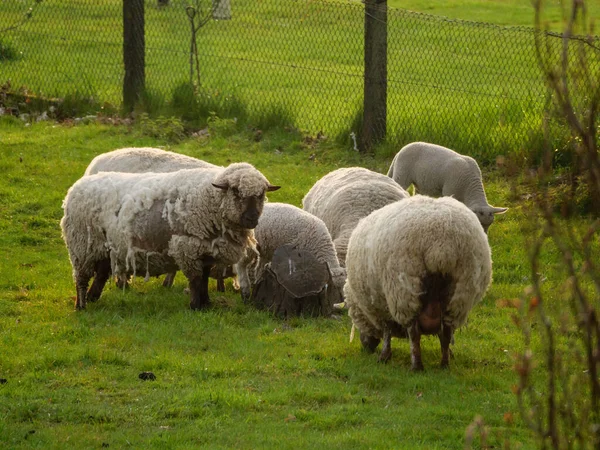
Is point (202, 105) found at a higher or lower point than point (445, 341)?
higher

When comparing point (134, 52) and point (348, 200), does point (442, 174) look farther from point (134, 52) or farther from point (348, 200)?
point (134, 52)

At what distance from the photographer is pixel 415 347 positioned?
22.2ft

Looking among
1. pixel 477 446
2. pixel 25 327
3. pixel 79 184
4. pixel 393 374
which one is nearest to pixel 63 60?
pixel 79 184

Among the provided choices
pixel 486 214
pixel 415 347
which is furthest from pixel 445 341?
pixel 486 214

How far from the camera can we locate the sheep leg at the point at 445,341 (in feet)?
22.0

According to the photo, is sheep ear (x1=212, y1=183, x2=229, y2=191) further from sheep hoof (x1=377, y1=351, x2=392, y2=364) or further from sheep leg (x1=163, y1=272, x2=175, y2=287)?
sheep hoof (x1=377, y1=351, x2=392, y2=364)

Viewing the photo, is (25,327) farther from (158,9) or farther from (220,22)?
(220,22)

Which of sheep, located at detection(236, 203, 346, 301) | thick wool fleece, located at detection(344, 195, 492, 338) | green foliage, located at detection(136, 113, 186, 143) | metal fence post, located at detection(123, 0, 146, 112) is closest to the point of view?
thick wool fleece, located at detection(344, 195, 492, 338)

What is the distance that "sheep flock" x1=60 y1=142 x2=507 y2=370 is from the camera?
6426 millimetres

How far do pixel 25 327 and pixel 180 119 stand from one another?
698 cm

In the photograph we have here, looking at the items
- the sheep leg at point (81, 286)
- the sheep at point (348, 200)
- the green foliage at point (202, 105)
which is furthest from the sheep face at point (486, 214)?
the green foliage at point (202, 105)

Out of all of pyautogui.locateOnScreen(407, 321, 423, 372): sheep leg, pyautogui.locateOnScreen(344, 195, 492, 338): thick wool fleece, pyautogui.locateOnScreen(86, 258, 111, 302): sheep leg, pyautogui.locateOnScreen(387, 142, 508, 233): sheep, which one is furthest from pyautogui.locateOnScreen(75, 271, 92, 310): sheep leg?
pyautogui.locateOnScreen(387, 142, 508, 233): sheep

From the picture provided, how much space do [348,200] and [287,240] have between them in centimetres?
82

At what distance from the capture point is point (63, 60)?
678 inches
